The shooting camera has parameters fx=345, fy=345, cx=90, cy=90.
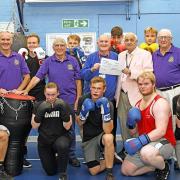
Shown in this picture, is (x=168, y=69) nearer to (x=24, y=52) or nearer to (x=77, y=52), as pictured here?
(x=77, y=52)

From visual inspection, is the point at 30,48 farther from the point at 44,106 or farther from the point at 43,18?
the point at 43,18

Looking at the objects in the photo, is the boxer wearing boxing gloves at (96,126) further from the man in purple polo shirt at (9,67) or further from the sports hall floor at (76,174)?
the man in purple polo shirt at (9,67)

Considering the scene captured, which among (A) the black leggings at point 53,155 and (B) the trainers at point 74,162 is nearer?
(A) the black leggings at point 53,155

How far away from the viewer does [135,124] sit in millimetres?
3762

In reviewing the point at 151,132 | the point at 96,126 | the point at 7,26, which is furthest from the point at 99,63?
the point at 7,26

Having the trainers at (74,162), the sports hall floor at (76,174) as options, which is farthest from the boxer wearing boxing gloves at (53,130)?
the trainers at (74,162)

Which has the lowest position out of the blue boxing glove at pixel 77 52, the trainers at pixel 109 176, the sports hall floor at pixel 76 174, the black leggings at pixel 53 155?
the sports hall floor at pixel 76 174

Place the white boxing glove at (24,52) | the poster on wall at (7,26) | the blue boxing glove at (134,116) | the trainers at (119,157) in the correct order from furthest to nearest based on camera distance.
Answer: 1. the poster on wall at (7,26)
2. the white boxing glove at (24,52)
3. the trainers at (119,157)
4. the blue boxing glove at (134,116)

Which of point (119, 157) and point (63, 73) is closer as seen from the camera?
point (63, 73)

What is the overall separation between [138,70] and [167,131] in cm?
83

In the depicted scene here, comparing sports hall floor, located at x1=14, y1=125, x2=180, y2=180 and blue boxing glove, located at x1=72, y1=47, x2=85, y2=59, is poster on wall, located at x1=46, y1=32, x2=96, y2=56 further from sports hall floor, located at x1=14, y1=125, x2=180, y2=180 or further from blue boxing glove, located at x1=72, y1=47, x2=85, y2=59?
sports hall floor, located at x1=14, y1=125, x2=180, y2=180

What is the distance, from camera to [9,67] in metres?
3.94

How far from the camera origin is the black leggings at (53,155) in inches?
145

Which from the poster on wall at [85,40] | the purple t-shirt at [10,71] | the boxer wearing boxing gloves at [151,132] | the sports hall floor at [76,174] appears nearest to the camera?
the boxer wearing boxing gloves at [151,132]
